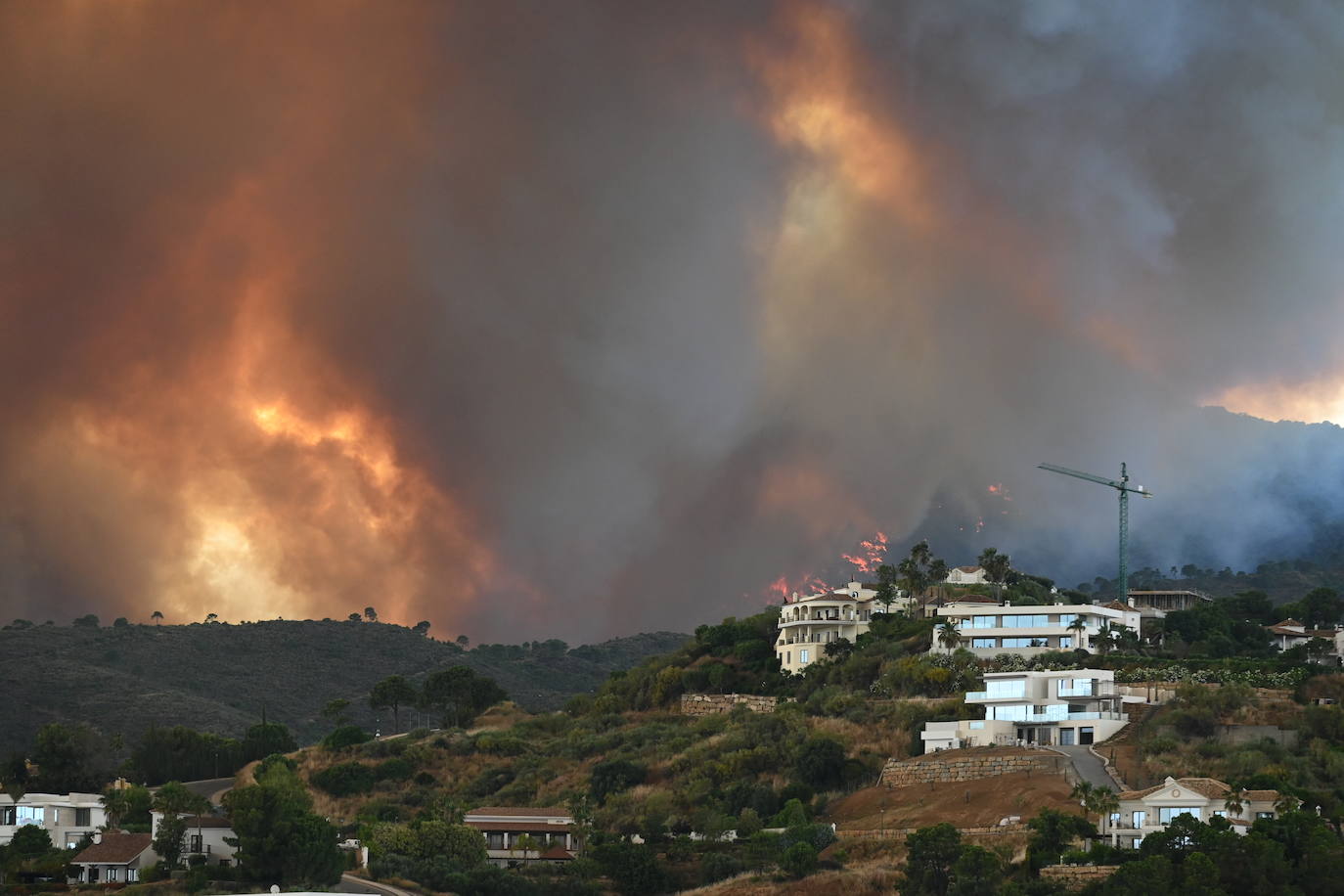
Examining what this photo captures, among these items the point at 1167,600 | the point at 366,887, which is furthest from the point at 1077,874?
the point at 1167,600

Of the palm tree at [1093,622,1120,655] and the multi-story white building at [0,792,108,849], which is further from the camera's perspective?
the palm tree at [1093,622,1120,655]

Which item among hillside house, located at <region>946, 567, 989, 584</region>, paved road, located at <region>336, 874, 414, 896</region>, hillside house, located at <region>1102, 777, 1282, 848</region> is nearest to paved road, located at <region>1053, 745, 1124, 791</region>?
hillside house, located at <region>1102, 777, 1282, 848</region>

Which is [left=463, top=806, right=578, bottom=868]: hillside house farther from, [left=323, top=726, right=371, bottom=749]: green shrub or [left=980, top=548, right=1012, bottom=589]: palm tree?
[left=980, top=548, right=1012, bottom=589]: palm tree

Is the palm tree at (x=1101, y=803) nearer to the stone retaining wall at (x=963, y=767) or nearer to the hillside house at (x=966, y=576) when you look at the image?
the stone retaining wall at (x=963, y=767)

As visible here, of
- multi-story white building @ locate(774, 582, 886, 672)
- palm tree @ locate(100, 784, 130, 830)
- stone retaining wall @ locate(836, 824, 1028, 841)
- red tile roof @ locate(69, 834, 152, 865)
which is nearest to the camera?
stone retaining wall @ locate(836, 824, 1028, 841)

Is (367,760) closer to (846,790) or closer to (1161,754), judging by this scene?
(846,790)

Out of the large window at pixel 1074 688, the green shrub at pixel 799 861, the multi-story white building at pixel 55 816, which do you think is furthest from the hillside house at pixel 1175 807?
the multi-story white building at pixel 55 816
